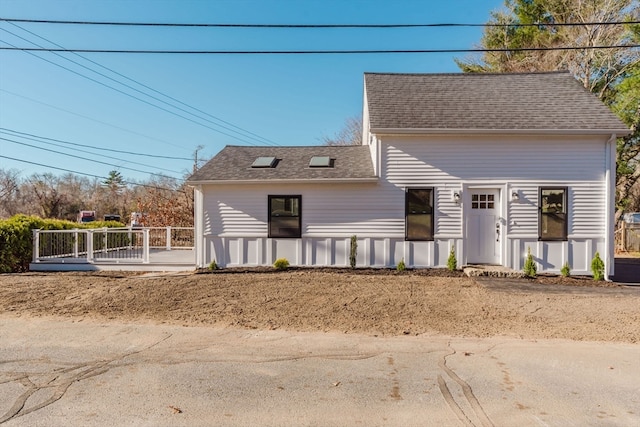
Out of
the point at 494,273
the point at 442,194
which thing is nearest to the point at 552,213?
the point at 494,273

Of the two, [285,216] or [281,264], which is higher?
[285,216]

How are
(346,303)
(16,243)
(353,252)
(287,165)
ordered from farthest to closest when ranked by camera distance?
(287,165)
(16,243)
(353,252)
(346,303)

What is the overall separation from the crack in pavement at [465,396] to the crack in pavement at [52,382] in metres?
3.59

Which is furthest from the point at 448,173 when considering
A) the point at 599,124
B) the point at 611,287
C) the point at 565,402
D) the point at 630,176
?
the point at 630,176

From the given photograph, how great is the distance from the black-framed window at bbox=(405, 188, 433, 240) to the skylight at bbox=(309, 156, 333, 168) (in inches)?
97.9

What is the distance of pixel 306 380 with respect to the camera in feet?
12.5

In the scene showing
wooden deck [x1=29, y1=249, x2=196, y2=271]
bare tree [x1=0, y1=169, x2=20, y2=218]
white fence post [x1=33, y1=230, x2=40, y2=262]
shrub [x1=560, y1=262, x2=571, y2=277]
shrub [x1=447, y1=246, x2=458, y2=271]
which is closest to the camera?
shrub [x1=560, y1=262, x2=571, y2=277]

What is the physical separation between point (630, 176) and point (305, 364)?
2242 cm

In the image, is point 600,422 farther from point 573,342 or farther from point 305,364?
point 305,364

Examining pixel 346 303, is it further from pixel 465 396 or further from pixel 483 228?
pixel 483 228

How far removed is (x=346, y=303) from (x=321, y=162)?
5.18m

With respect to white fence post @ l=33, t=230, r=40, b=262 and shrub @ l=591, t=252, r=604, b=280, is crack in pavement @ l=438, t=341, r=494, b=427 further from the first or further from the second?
white fence post @ l=33, t=230, r=40, b=262

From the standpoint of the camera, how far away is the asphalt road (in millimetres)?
3078

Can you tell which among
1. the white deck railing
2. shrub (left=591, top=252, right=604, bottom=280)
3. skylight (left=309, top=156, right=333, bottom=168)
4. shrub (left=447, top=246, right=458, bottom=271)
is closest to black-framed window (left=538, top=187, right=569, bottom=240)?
shrub (left=591, top=252, right=604, bottom=280)
